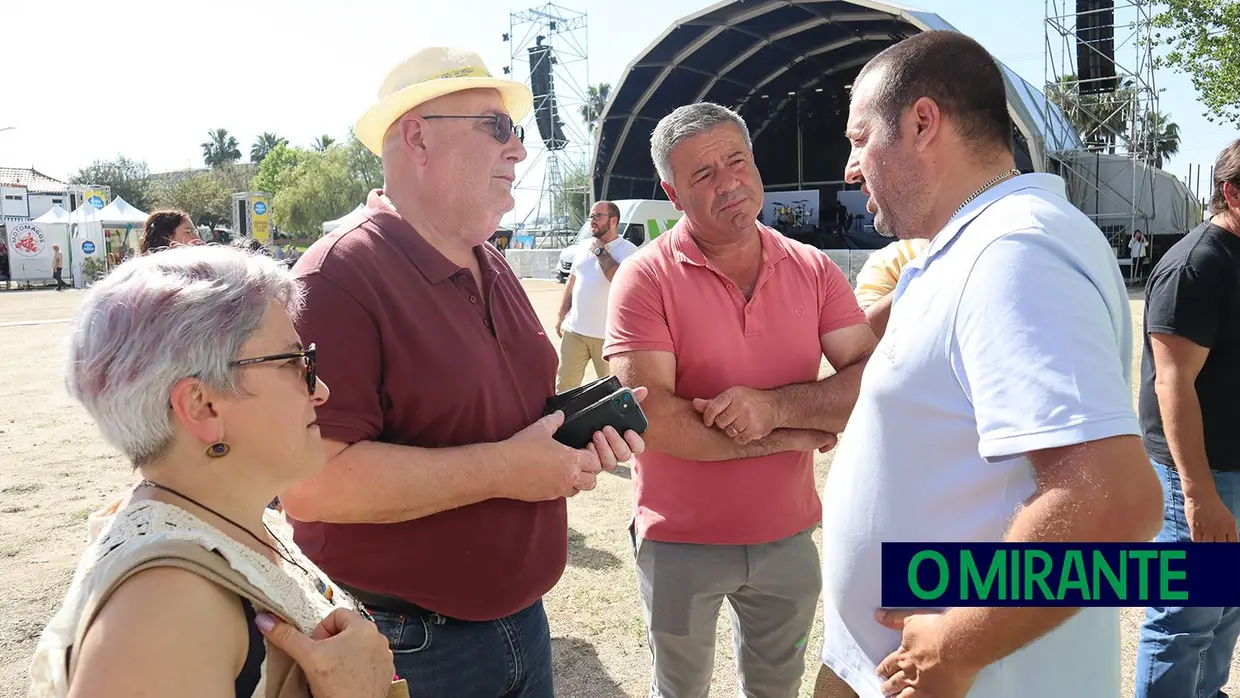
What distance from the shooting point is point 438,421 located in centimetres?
179

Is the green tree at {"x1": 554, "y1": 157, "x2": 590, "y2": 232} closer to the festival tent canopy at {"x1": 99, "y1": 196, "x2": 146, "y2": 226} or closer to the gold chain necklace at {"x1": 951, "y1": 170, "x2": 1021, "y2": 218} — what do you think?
the festival tent canopy at {"x1": 99, "y1": 196, "x2": 146, "y2": 226}

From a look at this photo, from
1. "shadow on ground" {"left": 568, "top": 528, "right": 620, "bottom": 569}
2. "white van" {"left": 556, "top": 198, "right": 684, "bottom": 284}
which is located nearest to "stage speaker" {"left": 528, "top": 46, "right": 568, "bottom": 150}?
"white van" {"left": 556, "top": 198, "right": 684, "bottom": 284}

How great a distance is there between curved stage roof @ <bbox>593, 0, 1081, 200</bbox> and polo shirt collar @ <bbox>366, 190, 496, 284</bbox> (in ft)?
59.0

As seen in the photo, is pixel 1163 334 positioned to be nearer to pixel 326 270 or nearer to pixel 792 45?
pixel 326 270

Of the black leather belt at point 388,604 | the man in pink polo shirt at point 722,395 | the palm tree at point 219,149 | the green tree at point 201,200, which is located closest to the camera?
the black leather belt at point 388,604

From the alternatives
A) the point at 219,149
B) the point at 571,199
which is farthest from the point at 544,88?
the point at 219,149

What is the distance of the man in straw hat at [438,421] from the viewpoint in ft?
5.51

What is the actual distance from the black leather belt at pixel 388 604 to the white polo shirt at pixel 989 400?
943 millimetres

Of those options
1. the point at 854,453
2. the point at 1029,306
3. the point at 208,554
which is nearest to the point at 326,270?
the point at 208,554

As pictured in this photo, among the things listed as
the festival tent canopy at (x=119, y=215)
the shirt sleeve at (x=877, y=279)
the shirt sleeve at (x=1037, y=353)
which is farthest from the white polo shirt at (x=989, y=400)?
the festival tent canopy at (x=119, y=215)

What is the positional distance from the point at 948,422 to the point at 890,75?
75cm

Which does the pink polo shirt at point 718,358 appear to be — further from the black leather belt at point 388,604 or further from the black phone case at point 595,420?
the black leather belt at point 388,604

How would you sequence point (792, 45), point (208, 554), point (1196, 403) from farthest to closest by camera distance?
point (792, 45) < point (1196, 403) < point (208, 554)

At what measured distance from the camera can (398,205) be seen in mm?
2006
